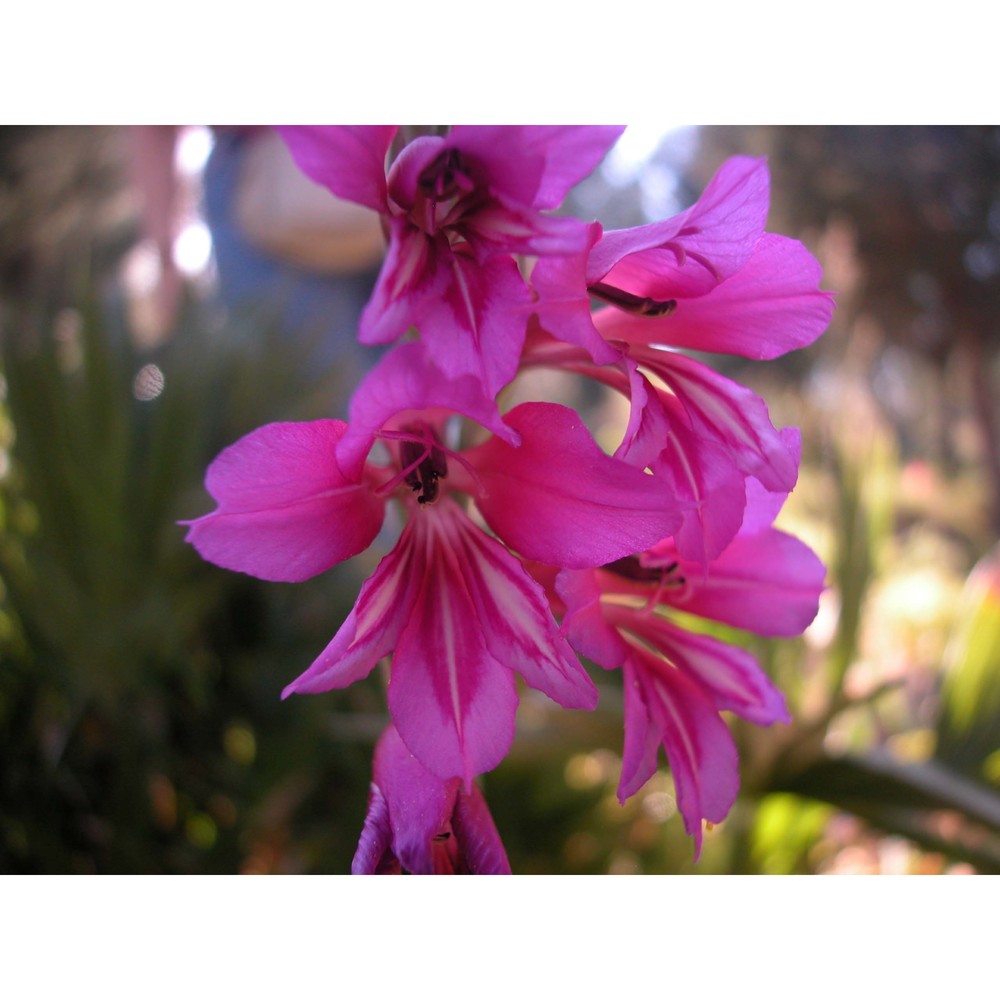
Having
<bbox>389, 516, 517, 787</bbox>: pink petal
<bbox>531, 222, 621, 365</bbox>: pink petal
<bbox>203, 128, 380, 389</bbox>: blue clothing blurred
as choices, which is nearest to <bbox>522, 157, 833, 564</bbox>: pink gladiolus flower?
<bbox>531, 222, 621, 365</bbox>: pink petal

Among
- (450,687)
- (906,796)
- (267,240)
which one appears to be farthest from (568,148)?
(267,240)

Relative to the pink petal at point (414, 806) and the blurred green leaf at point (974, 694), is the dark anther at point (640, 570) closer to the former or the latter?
the pink petal at point (414, 806)

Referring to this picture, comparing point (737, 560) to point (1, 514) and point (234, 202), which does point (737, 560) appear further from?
point (234, 202)

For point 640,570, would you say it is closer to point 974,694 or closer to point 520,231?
point 520,231

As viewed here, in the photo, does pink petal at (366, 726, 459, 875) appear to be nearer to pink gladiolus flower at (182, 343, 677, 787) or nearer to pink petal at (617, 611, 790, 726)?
pink gladiolus flower at (182, 343, 677, 787)
